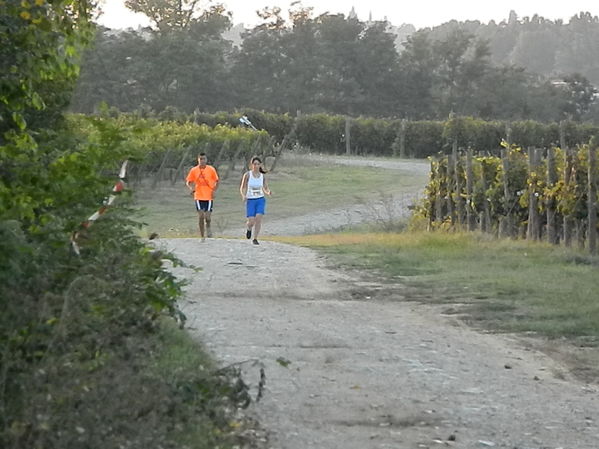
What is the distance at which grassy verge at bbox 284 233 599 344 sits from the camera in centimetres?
1472

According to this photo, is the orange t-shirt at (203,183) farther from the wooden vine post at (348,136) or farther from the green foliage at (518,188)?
the wooden vine post at (348,136)

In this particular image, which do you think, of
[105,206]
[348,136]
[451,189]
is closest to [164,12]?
[348,136]

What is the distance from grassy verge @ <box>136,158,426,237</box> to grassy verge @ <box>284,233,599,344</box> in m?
12.8

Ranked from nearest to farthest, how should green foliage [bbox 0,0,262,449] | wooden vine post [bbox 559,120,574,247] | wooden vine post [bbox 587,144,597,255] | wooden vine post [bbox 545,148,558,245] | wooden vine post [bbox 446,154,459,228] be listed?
green foliage [bbox 0,0,262,449] → wooden vine post [bbox 587,144,597,255] → wooden vine post [bbox 559,120,574,247] → wooden vine post [bbox 545,148,558,245] → wooden vine post [bbox 446,154,459,228]

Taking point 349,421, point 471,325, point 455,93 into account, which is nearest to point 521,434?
point 349,421

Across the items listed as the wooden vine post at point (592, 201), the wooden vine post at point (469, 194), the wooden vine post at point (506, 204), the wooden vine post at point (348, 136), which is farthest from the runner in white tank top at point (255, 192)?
the wooden vine post at point (348, 136)

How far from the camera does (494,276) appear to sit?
18.8m

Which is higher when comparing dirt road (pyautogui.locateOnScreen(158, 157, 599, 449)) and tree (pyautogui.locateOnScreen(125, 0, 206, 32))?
tree (pyautogui.locateOnScreen(125, 0, 206, 32))

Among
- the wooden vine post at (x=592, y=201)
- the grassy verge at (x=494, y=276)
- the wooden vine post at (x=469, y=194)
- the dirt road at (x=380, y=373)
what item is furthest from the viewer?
the wooden vine post at (x=469, y=194)

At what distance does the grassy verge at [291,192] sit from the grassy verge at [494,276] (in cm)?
1276

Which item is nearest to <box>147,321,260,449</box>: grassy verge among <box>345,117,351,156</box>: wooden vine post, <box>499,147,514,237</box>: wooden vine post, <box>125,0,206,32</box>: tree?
<box>499,147,514,237</box>: wooden vine post

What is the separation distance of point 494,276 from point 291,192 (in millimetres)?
33422

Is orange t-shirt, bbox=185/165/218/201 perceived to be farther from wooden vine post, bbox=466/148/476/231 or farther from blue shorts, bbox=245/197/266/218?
wooden vine post, bbox=466/148/476/231

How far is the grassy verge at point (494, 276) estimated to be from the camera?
48.3ft
